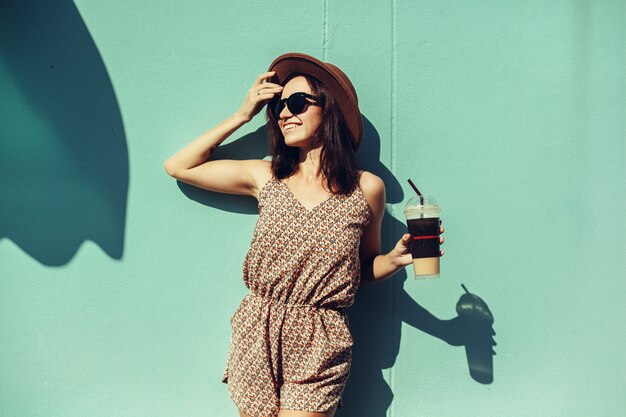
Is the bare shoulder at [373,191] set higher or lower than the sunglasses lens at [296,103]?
lower

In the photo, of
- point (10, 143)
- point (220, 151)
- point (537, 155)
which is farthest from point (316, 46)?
point (10, 143)

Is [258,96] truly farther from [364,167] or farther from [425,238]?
[425,238]

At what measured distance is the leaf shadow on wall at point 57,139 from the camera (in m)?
2.71

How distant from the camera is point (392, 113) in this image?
2869 millimetres

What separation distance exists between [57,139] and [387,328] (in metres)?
1.78

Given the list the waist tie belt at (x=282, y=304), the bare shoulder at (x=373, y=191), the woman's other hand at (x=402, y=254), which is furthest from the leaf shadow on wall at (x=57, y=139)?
the woman's other hand at (x=402, y=254)

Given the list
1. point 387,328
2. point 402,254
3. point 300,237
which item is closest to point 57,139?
point 300,237

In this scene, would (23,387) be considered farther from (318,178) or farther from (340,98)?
(340,98)

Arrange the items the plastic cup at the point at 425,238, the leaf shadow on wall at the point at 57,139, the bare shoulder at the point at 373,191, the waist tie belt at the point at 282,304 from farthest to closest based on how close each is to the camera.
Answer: the leaf shadow on wall at the point at 57,139
the bare shoulder at the point at 373,191
the waist tie belt at the point at 282,304
the plastic cup at the point at 425,238

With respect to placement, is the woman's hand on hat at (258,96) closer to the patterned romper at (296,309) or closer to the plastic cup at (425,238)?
the patterned romper at (296,309)

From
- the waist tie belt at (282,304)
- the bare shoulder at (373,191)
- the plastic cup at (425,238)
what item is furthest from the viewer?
the bare shoulder at (373,191)

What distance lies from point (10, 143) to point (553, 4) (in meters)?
2.72

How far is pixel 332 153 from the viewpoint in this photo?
98.4 inches

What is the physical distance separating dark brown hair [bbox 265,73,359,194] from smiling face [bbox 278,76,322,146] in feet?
0.08
